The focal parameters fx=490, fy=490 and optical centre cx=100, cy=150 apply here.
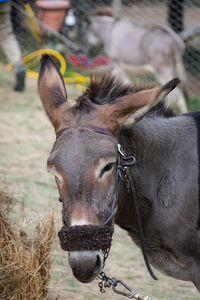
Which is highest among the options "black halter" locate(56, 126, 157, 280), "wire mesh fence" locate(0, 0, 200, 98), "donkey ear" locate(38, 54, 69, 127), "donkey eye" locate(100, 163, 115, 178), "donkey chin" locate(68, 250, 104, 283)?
"donkey ear" locate(38, 54, 69, 127)

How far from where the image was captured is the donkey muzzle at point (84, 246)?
8.23 ft

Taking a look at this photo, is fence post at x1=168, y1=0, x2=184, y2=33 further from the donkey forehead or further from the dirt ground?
the donkey forehead

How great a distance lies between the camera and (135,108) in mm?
2699

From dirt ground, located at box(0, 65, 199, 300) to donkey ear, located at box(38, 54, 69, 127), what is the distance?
0.95 m

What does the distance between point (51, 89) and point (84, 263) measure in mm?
1118

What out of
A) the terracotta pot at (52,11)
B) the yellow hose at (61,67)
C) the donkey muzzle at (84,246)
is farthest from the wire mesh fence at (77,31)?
the donkey muzzle at (84,246)

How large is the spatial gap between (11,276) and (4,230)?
0.35 metres

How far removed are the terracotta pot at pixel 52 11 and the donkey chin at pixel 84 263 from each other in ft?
31.7

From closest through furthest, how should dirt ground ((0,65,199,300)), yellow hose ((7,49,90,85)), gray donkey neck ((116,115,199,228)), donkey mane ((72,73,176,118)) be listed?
donkey mane ((72,73,176,118))
gray donkey neck ((116,115,199,228))
dirt ground ((0,65,199,300))
yellow hose ((7,49,90,85))

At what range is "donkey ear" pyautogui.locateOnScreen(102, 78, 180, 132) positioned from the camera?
2.64 m

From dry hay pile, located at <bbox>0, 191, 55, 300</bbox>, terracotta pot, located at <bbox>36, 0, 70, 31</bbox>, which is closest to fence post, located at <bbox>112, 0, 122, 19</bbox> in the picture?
terracotta pot, located at <bbox>36, 0, 70, 31</bbox>

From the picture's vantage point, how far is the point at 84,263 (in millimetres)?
2537

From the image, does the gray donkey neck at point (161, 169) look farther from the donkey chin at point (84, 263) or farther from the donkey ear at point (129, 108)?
the donkey chin at point (84, 263)

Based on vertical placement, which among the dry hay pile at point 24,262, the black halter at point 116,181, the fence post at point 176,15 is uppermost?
the black halter at point 116,181
